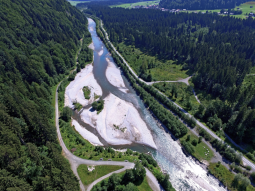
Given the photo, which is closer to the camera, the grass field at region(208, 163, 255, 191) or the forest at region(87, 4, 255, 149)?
the grass field at region(208, 163, 255, 191)

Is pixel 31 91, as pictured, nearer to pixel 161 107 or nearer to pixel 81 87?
pixel 81 87

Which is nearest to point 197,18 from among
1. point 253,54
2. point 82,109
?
point 253,54

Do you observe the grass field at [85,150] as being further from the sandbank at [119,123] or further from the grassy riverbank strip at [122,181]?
the sandbank at [119,123]

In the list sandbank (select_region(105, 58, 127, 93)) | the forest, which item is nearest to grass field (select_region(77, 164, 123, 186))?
the forest

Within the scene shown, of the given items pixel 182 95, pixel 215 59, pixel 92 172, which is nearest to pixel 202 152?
pixel 182 95

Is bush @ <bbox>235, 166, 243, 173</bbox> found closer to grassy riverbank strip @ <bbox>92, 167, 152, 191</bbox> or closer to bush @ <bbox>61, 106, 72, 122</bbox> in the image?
grassy riverbank strip @ <bbox>92, 167, 152, 191</bbox>

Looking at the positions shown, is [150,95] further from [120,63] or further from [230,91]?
[120,63]
